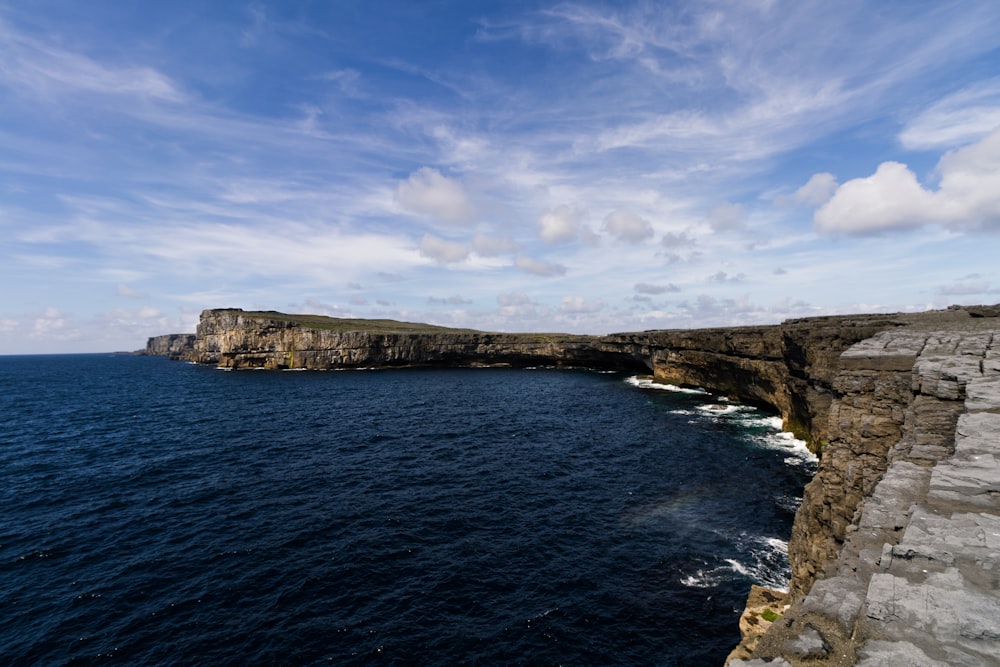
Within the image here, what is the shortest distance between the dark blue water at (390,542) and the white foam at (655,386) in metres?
27.0

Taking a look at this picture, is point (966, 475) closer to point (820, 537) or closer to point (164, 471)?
point (820, 537)

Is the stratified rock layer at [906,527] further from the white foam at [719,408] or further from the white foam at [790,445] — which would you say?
the white foam at [719,408]

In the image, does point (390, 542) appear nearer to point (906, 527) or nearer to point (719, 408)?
point (906, 527)

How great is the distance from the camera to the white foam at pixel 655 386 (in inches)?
3181

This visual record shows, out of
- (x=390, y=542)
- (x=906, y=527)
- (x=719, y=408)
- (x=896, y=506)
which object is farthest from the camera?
(x=719, y=408)

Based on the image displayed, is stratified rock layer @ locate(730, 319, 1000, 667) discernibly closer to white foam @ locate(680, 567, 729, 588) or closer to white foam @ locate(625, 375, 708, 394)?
white foam @ locate(680, 567, 729, 588)

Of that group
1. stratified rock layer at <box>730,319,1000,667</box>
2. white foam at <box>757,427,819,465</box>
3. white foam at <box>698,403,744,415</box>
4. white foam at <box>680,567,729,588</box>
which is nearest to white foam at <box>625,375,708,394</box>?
white foam at <box>698,403,744,415</box>

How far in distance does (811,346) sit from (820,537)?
27.8 meters

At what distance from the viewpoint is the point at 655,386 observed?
8894 cm

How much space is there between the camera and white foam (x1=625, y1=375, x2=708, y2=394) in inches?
3181

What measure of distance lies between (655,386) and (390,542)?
2904 inches

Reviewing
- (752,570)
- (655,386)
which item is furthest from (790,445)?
(655,386)

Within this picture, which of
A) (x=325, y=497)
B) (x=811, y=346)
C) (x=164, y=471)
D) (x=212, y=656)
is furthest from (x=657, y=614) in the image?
(x=164, y=471)

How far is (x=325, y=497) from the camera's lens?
1275 inches
